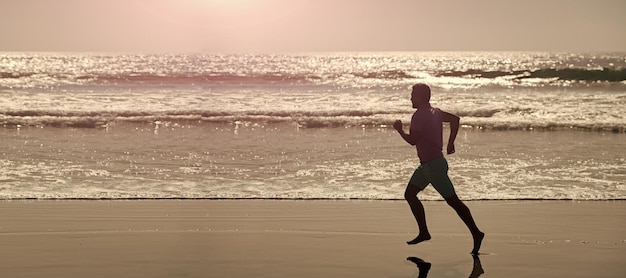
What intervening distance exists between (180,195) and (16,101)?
3020 centimetres

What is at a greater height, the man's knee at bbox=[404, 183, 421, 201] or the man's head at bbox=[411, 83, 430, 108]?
the man's head at bbox=[411, 83, 430, 108]

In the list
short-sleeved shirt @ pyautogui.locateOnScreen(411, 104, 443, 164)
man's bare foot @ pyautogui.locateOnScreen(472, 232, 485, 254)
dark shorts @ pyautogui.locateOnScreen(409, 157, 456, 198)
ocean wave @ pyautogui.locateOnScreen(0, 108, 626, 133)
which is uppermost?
short-sleeved shirt @ pyautogui.locateOnScreen(411, 104, 443, 164)

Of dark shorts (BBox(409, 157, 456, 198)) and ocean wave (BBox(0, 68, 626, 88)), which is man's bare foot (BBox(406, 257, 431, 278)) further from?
ocean wave (BBox(0, 68, 626, 88))

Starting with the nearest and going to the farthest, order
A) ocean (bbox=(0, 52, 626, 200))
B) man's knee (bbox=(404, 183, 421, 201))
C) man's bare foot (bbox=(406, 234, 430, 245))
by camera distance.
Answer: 1. man's knee (bbox=(404, 183, 421, 201))
2. man's bare foot (bbox=(406, 234, 430, 245))
3. ocean (bbox=(0, 52, 626, 200))

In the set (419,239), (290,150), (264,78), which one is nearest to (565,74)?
(264,78)

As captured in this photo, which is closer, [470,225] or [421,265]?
[421,265]

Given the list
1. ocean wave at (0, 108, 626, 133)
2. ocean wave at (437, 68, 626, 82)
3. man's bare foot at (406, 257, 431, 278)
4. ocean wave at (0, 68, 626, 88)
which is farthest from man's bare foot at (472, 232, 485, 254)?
ocean wave at (437, 68, 626, 82)

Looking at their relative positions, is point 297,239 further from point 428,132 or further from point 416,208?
point 428,132

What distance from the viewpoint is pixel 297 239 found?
339 inches

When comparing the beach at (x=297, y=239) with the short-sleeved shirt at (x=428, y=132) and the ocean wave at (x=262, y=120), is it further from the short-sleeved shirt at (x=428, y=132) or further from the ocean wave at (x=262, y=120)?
the ocean wave at (x=262, y=120)

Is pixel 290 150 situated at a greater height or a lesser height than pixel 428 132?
lesser

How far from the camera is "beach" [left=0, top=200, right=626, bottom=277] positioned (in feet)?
23.4

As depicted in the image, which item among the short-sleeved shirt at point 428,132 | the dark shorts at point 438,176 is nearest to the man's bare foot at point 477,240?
the dark shorts at point 438,176

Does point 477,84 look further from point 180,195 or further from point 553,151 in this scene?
point 180,195
